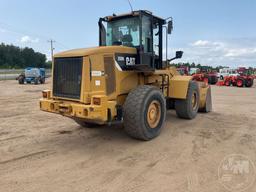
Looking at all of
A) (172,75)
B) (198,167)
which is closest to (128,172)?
(198,167)

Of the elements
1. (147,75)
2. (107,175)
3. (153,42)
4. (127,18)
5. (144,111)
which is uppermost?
(127,18)

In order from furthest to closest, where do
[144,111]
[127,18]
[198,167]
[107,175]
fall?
[127,18] < [144,111] < [198,167] < [107,175]

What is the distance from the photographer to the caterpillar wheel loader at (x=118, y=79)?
4.79m

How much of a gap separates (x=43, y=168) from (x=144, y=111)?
2.18 meters

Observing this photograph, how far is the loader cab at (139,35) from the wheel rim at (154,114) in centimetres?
85

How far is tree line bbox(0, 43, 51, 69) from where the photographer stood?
81625mm

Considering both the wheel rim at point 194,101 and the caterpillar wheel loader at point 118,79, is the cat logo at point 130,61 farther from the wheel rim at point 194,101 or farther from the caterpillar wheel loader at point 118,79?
the wheel rim at point 194,101

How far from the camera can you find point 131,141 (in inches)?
215

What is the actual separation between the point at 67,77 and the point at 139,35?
198 centimetres

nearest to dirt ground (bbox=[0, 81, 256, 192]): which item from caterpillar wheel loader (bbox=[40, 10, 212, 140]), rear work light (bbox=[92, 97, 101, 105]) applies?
caterpillar wheel loader (bbox=[40, 10, 212, 140])

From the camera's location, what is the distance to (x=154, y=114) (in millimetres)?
5668

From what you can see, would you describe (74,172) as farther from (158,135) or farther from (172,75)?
(172,75)

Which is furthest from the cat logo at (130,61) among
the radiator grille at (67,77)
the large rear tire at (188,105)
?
the large rear tire at (188,105)

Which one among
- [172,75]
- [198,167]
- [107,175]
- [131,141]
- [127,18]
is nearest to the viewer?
[107,175]
